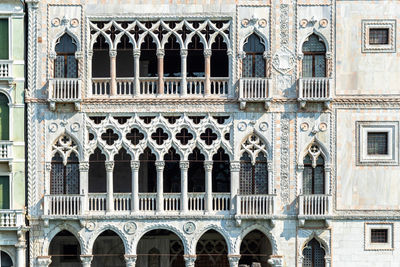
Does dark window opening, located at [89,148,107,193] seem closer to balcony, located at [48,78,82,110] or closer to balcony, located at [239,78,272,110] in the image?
balcony, located at [48,78,82,110]

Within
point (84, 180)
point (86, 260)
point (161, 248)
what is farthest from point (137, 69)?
point (161, 248)

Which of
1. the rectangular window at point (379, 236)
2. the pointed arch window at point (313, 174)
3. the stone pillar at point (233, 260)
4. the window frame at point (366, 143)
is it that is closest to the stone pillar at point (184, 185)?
the stone pillar at point (233, 260)

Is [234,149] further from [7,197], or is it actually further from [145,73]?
[7,197]

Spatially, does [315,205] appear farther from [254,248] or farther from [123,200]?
[123,200]

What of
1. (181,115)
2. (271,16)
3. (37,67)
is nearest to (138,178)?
(181,115)

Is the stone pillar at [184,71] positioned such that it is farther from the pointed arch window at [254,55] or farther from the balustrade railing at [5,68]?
the balustrade railing at [5,68]

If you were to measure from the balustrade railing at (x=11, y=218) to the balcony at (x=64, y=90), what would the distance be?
426 cm

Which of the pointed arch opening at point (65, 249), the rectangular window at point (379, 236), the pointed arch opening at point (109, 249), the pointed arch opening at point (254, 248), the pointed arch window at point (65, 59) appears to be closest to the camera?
the rectangular window at point (379, 236)

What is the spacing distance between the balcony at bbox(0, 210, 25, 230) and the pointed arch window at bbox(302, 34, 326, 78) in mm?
12084

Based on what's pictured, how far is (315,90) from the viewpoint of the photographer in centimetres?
2991

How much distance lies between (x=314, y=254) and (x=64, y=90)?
1143 centimetres

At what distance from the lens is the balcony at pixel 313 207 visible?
29.7 meters

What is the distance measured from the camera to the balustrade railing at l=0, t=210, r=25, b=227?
29828 millimetres

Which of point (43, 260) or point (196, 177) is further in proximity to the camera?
point (196, 177)
